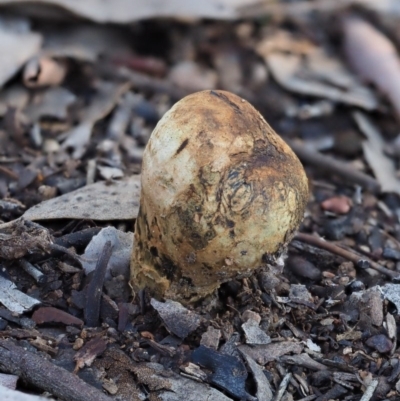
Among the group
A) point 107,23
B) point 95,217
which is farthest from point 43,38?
point 95,217

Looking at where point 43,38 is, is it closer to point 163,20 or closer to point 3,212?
point 163,20

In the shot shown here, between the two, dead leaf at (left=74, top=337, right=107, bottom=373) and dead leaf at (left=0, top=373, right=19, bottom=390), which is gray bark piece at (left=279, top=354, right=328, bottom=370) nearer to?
dead leaf at (left=74, top=337, right=107, bottom=373)

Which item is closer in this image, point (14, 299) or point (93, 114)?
point (14, 299)

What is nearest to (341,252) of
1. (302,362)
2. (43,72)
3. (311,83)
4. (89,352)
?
(302,362)

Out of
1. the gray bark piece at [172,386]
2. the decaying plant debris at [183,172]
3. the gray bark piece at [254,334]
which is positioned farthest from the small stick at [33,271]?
the gray bark piece at [254,334]

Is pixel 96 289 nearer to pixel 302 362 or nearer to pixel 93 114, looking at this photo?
pixel 302 362

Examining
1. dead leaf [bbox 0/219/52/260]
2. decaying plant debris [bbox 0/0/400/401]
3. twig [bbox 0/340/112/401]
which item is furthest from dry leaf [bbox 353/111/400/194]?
twig [bbox 0/340/112/401]
